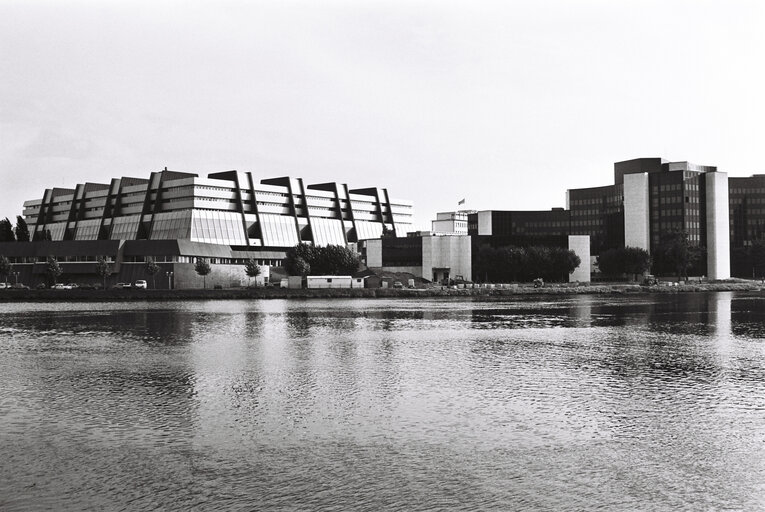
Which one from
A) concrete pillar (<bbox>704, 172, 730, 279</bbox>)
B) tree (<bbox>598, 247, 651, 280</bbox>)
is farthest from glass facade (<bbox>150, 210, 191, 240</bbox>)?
concrete pillar (<bbox>704, 172, 730, 279</bbox>)

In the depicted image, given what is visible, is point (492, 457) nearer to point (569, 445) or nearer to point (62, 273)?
point (569, 445)

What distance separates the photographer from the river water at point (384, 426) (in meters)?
15.5

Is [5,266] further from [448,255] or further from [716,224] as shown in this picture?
[716,224]

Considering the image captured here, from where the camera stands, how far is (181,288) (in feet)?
463

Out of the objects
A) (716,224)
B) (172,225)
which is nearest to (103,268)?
(172,225)

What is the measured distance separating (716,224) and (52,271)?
518 feet

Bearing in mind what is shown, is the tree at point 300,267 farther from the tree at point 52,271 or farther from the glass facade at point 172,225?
the glass facade at point 172,225

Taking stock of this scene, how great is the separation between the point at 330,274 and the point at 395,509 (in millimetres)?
132010

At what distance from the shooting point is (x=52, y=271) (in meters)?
137

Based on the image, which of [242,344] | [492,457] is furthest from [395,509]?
[242,344]

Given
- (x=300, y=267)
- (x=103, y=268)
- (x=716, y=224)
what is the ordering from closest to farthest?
(x=103, y=268), (x=300, y=267), (x=716, y=224)

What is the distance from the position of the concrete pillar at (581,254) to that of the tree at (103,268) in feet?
333

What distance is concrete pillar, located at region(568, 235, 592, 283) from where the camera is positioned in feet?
575

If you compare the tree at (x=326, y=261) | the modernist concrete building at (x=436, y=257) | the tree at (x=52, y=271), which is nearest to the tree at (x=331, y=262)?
the tree at (x=326, y=261)
